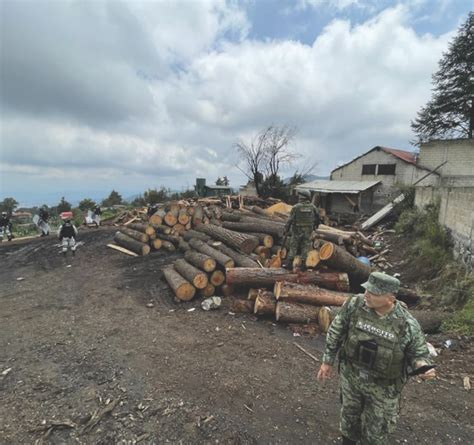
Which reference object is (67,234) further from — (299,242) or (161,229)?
(299,242)

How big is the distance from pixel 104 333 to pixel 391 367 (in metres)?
4.25

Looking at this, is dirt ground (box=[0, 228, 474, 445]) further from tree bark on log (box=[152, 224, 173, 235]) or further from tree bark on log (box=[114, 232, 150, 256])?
tree bark on log (box=[152, 224, 173, 235])

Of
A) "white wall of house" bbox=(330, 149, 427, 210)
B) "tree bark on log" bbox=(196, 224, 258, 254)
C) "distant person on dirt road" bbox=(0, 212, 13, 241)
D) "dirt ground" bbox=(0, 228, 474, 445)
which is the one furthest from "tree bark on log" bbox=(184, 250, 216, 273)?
"white wall of house" bbox=(330, 149, 427, 210)

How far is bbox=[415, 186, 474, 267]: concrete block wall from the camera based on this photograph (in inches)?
234

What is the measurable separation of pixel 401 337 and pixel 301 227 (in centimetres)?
444

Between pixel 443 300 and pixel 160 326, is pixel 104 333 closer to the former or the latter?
pixel 160 326

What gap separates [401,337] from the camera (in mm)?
2088

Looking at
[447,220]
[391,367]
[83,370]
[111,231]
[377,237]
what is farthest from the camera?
[111,231]

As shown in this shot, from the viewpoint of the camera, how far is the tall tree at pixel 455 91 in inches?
891

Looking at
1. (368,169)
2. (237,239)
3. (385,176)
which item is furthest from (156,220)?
(368,169)

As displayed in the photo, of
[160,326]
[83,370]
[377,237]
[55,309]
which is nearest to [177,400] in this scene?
[83,370]

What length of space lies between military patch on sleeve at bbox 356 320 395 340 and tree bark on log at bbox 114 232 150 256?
28.2ft

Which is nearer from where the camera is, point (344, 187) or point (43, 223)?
point (43, 223)

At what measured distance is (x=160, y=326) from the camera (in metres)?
4.88
